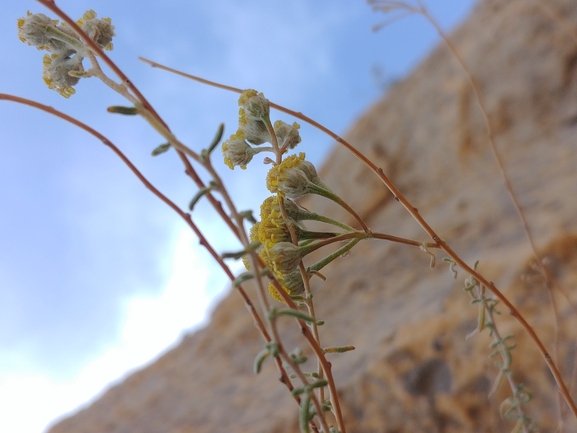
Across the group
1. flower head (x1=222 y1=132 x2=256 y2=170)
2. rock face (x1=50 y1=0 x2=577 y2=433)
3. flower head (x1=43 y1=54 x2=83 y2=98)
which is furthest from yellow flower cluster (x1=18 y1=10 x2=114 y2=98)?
rock face (x1=50 y1=0 x2=577 y2=433)

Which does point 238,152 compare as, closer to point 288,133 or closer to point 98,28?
point 288,133

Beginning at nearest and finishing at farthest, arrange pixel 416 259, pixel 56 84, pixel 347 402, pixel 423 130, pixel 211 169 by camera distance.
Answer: pixel 211 169
pixel 56 84
pixel 347 402
pixel 416 259
pixel 423 130

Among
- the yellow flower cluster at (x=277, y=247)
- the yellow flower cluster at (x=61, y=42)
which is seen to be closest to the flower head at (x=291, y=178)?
the yellow flower cluster at (x=277, y=247)

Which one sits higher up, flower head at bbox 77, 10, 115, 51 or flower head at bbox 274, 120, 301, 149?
flower head at bbox 77, 10, 115, 51

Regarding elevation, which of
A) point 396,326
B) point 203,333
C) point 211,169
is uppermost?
point 203,333

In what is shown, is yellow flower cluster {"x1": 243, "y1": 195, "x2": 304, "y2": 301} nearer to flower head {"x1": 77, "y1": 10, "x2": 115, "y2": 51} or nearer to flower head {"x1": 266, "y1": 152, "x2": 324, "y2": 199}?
flower head {"x1": 266, "y1": 152, "x2": 324, "y2": 199}

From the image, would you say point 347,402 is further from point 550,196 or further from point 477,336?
point 550,196

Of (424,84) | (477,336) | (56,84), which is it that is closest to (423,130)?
(424,84)

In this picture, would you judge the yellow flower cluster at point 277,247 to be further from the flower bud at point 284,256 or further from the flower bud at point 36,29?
the flower bud at point 36,29

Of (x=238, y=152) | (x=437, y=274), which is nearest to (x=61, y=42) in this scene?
(x=238, y=152)
